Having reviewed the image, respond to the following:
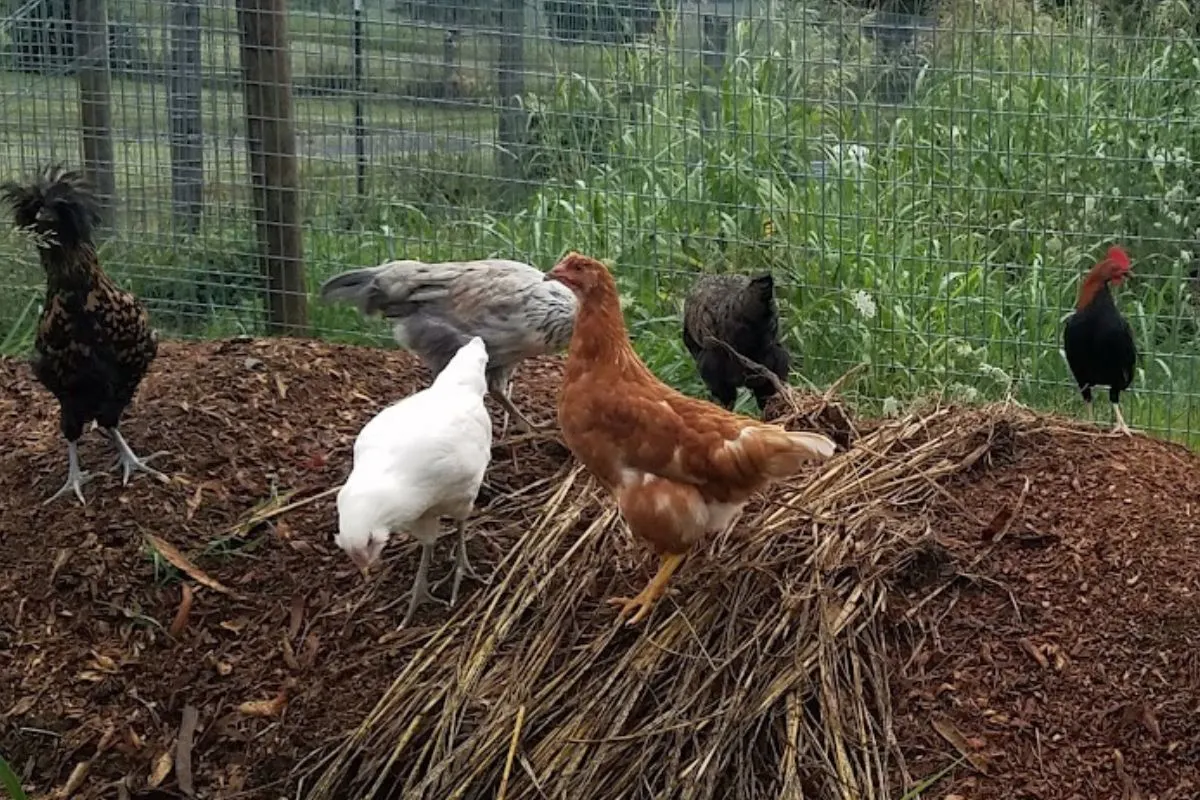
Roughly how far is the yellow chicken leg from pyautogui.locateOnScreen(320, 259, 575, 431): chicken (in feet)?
4.10

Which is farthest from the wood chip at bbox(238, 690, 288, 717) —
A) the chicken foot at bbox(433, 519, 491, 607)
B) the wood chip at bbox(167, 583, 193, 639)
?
the chicken foot at bbox(433, 519, 491, 607)

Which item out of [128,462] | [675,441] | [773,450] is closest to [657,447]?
[675,441]

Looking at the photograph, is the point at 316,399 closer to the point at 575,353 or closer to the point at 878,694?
the point at 575,353

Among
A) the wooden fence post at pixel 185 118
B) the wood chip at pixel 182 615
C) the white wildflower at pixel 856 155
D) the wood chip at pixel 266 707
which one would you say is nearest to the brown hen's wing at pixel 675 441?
the wood chip at pixel 266 707

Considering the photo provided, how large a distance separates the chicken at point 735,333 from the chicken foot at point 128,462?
2.19 metres

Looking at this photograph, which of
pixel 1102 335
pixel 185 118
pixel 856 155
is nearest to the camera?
pixel 1102 335

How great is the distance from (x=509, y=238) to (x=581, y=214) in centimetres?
37

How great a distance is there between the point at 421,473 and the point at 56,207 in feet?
5.62

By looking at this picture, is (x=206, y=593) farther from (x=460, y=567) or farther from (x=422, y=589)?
(x=460, y=567)

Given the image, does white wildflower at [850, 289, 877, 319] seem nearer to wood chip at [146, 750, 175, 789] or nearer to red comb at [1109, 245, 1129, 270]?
red comb at [1109, 245, 1129, 270]

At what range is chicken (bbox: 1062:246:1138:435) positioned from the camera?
Result: 5789mm

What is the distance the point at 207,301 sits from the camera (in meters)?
7.63

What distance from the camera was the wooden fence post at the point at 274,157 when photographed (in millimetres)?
7109

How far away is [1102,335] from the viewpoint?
5789 mm
